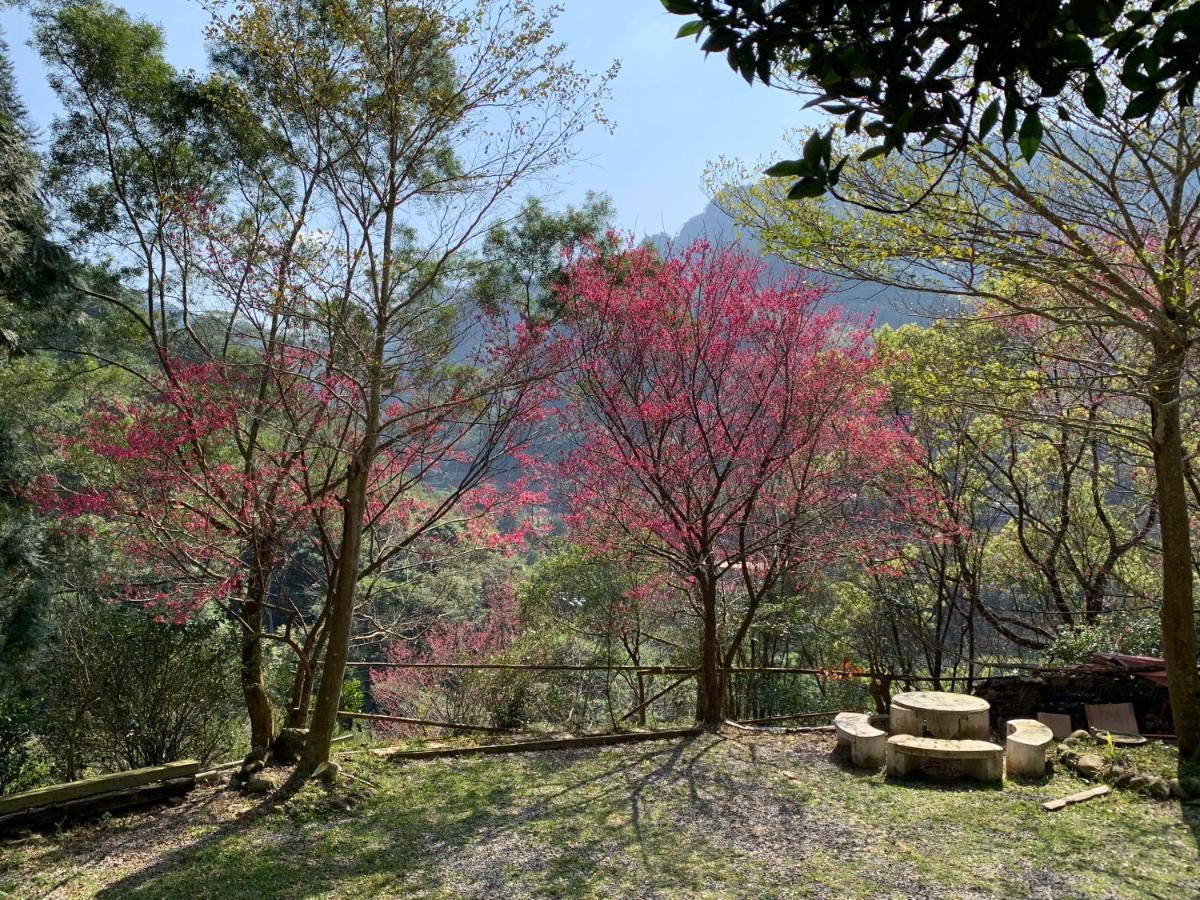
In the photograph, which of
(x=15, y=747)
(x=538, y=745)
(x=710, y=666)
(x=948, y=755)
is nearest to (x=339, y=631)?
(x=538, y=745)

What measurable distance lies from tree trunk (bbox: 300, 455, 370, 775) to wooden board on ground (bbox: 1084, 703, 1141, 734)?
5.60 m

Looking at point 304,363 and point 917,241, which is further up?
point 917,241

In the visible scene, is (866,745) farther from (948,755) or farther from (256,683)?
(256,683)

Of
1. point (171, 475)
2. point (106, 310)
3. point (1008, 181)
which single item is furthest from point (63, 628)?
point (1008, 181)

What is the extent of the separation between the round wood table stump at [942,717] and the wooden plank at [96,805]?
5.02 m

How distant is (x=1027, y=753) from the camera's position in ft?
16.1

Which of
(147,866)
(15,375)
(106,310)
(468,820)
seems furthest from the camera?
(15,375)

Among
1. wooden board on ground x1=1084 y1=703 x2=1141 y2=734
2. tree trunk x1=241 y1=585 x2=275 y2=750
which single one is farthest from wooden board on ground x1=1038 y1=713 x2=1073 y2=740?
tree trunk x1=241 y1=585 x2=275 y2=750

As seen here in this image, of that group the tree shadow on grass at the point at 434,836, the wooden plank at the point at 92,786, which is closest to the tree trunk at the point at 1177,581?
the tree shadow on grass at the point at 434,836

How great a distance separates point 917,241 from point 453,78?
333cm

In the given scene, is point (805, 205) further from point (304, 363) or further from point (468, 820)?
point (468, 820)

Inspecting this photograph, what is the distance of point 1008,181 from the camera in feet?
15.5

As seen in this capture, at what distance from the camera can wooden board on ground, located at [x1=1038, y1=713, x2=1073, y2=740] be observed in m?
5.93

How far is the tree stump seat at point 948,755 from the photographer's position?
4.89 meters
